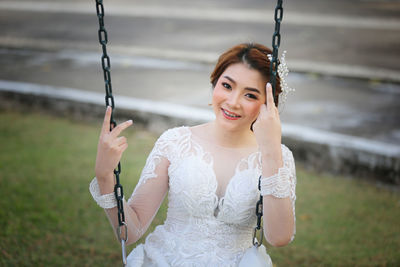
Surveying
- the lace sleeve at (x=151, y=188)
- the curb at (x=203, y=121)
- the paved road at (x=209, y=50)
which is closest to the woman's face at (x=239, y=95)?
the lace sleeve at (x=151, y=188)

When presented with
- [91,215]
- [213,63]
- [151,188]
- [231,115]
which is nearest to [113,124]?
[151,188]

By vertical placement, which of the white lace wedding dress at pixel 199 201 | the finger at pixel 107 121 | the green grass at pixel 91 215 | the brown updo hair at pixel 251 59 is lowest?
the green grass at pixel 91 215

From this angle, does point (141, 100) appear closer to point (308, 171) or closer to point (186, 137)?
point (308, 171)

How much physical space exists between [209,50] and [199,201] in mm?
7548

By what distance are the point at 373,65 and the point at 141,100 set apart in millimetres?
4312

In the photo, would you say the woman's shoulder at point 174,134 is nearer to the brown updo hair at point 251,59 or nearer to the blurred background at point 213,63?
the brown updo hair at point 251,59

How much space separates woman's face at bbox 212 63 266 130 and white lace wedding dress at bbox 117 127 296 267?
7.8 inches

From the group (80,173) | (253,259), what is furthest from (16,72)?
(253,259)

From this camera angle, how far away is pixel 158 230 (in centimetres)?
261

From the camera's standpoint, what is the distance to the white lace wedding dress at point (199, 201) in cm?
244

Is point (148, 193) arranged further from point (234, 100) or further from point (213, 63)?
point (213, 63)

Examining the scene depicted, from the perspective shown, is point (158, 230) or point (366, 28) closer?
point (158, 230)

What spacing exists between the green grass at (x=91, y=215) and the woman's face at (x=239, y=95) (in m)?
1.72

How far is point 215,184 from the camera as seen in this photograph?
2465mm
